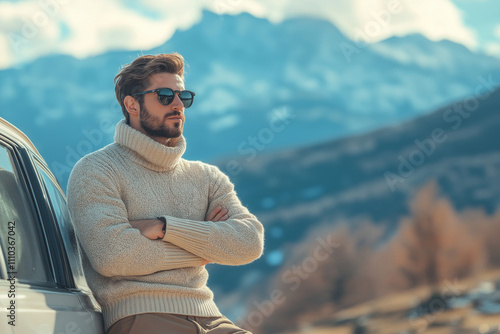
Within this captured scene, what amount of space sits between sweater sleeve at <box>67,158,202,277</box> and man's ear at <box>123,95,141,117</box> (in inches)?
12.0

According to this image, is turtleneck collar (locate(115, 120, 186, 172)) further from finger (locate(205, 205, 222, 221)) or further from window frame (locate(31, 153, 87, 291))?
window frame (locate(31, 153, 87, 291))

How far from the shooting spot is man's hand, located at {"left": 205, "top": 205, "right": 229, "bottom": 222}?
3.15m

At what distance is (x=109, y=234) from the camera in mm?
2771

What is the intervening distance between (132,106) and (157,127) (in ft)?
0.45

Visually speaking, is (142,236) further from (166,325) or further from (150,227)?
(166,325)

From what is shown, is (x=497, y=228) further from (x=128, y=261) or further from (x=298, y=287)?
(x=128, y=261)

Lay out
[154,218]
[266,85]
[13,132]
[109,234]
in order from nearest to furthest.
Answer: [13,132] → [109,234] → [154,218] → [266,85]

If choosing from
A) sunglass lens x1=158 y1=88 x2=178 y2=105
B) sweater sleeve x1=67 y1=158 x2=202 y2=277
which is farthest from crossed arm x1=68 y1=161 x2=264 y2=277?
sunglass lens x1=158 y1=88 x2=178 y2=105

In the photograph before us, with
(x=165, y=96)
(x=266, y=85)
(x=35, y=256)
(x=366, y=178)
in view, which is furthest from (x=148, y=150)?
(x=266, y=85)

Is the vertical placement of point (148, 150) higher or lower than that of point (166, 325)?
higher

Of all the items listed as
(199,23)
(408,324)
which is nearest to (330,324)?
(408,324)

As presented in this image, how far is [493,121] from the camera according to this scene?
5994cm

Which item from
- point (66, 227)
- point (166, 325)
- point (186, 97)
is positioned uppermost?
point (186, 97)

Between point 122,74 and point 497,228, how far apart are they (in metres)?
45.9
